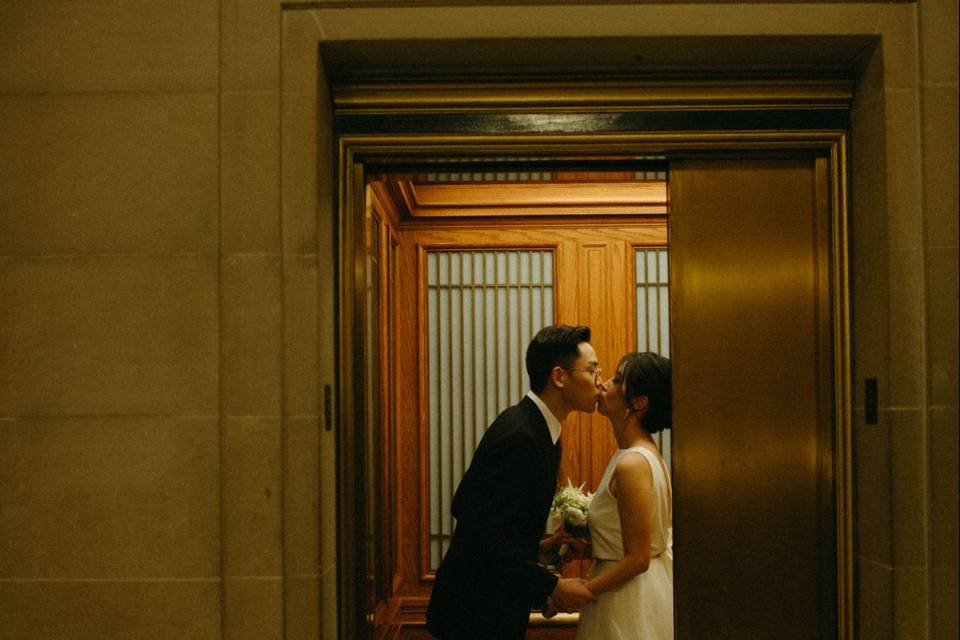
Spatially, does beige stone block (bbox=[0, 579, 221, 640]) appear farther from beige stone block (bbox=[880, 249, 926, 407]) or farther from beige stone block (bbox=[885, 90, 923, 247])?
beige stone block (bbox=[885, 90, 923, 247])

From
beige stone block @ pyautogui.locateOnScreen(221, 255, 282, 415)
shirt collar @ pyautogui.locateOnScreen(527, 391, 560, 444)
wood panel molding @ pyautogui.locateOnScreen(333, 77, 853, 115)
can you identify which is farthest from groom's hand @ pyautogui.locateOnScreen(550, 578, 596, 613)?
wood panel molding @ pyautogui.locateOnScreen(333, 77, 853, 115)

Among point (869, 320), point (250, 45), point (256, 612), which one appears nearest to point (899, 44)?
point (869, 320)

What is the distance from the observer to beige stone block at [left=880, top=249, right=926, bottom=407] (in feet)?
9.69

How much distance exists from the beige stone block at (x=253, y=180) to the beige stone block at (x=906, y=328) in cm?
208

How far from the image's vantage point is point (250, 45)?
302 centimetres

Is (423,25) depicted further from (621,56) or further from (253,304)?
(253,304)

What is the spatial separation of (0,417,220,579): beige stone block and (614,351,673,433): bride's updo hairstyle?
7.16 feet

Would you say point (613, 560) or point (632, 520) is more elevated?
point (632, 520)

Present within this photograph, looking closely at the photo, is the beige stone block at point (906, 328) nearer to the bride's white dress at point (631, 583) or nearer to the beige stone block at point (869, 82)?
the beige stone block at point (869, 82)

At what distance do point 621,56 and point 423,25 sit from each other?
72 cm

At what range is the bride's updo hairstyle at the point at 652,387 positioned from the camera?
441cm

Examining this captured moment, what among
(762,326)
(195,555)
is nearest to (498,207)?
(762,326)

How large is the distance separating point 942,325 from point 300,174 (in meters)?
2.21

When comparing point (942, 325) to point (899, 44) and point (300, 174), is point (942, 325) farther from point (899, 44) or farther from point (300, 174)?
point (300, 174)
